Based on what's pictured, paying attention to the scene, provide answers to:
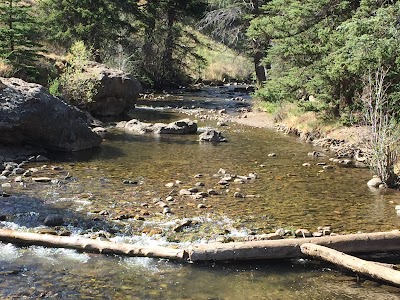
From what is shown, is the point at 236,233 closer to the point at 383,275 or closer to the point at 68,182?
the point at 383,275

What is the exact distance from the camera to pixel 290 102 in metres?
24.0

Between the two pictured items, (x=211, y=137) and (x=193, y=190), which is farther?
(x=211, y=137)

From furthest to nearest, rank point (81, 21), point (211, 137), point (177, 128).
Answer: point (81, 21)
point (177, 128)
point (211, 137)

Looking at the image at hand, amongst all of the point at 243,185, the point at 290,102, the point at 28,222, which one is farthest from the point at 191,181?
the point at 290,102

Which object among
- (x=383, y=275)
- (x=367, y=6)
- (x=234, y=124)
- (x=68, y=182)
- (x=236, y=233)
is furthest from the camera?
(x=234, y=124)

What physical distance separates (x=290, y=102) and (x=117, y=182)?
531 inches

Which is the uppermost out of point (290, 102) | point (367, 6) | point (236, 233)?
point (367, 6)

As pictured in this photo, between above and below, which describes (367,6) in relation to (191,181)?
above

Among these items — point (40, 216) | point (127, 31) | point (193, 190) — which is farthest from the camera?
point (127, 31)

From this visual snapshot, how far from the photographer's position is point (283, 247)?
7.89 metres

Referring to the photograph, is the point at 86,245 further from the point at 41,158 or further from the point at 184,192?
the point at 41,158

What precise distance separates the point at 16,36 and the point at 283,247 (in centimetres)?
2061

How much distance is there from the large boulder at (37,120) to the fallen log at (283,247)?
10158 mm

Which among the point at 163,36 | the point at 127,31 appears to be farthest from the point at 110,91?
the point at 163,36
